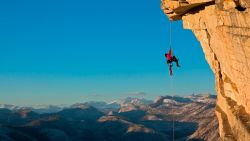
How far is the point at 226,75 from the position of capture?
1147 inches

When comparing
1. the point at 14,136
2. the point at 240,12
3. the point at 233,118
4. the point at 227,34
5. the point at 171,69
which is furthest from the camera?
the point at 14,136

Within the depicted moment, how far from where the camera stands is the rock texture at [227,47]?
24.0 meters

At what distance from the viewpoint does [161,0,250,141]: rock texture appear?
944 inches

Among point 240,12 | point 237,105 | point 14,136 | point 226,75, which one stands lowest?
point 14,136

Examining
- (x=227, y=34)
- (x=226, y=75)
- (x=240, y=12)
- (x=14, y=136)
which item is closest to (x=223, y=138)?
(x=226, y=75)

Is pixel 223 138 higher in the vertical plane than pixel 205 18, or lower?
lower

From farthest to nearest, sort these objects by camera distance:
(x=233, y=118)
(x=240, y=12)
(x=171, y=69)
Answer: (x=171, y=69) < (x=233, y=118) < (x=240, y=12)

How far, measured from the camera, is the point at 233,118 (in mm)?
28359

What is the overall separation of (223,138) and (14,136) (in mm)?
177245

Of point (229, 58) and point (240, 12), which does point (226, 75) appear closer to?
point (229, 58)

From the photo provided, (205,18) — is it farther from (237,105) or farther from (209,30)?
(237,105)

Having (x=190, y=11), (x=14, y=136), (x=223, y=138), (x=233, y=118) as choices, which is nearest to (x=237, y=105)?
(x=233, y=118)

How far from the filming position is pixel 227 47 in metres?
26.0

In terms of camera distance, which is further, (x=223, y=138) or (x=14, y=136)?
(x=14, y=136)
